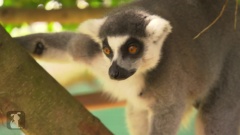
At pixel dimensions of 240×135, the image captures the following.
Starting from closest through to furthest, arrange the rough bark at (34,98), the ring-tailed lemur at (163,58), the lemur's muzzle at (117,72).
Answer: the rough bark at (34,98) → the lemur's muzzle at (117,72) → the ring-tailed lemur at (163,58)

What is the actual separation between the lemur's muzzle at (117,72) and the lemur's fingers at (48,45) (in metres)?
0.44

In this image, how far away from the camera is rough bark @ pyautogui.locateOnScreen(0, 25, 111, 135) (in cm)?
135

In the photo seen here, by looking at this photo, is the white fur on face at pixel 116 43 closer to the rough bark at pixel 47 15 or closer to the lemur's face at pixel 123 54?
the lemur's face at pixel 123 54

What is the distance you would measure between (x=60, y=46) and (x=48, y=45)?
6 cm

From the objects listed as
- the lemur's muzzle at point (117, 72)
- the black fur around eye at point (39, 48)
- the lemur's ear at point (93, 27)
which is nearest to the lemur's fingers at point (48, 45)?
the black fur around eye at point (39, 48)

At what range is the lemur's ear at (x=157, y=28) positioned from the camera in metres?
1.71

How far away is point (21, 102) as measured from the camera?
4.43 feet

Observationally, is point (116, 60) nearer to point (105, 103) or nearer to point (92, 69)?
point (92, 69)

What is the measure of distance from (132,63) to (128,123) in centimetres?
51

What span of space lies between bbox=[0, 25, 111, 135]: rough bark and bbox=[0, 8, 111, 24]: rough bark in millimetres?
808

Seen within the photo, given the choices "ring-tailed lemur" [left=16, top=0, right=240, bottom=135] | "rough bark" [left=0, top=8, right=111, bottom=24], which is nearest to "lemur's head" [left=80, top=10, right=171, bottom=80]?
"ring-tailed lemur" [left=16, top=0, right=240, bottom=135]

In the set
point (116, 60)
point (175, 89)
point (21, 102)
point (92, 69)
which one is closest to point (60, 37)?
point (92, 69)

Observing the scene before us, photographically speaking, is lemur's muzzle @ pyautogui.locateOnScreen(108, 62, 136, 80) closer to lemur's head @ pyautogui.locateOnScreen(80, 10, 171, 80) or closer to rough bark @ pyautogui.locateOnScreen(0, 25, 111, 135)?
lemur's head @ pyautogui.locateOnScreen(80, 10, 171, 80)

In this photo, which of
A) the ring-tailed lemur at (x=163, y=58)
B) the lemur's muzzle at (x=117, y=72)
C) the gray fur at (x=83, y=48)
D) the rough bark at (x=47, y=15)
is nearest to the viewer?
the lemur's muzzle at (x=117, y=72)
